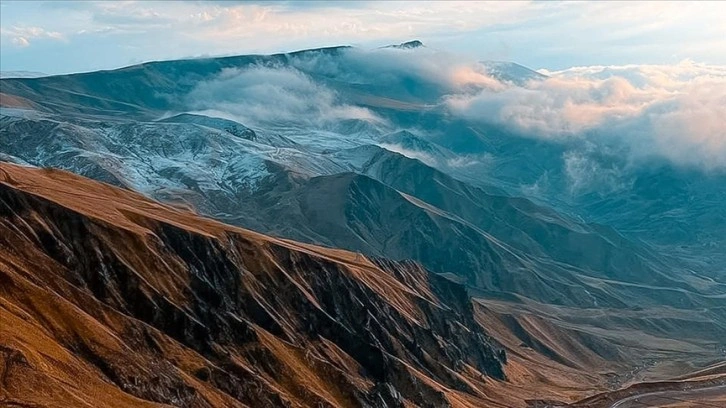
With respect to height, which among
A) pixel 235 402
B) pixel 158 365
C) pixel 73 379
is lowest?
pixel 235 402

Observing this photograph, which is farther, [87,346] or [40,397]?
[87,346]

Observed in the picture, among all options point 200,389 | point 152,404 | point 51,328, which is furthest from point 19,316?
point 200,389

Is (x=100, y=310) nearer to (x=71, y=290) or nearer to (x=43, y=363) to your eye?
(x=71, y=290)

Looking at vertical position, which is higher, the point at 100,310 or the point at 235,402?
the point at 100,310

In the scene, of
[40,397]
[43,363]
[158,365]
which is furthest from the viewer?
[158,365]

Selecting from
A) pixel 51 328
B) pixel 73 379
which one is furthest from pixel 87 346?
pixel 73 379

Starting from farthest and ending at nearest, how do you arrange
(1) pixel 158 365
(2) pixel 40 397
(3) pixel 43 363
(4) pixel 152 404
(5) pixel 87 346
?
(1) pixel 158 365 < (5) pixel 87 346 < (4) pixel 152 404 < (3) pixel 43 363 < (2) pixel 40 397

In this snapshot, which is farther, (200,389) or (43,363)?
(200,389)

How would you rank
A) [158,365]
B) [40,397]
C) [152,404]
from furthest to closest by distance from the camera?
[158,365]
[152,404]
[40,397]

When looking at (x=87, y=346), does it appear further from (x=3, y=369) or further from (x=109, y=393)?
(x=3, y=369)
